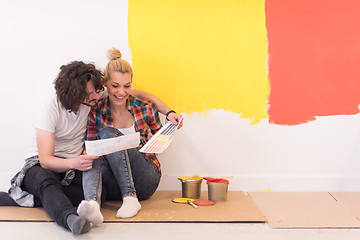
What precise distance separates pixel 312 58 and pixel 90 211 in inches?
69.6

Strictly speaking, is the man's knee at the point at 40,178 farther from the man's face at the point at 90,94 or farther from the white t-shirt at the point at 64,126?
the man's face at the point at 90,94

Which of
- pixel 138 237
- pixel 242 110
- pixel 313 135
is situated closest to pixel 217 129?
pixel 242 110

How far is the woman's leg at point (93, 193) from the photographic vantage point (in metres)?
1.97

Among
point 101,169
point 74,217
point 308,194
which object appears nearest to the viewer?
point 74,217

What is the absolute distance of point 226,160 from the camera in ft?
9.86

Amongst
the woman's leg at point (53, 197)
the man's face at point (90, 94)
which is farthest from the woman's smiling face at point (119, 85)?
the woman's leg at point (53, 197)

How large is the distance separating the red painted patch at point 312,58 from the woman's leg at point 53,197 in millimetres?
1474

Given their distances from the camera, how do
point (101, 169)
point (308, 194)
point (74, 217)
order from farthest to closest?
1. point (308, 194)
2. point (101, 169)
3. point (74, 217)

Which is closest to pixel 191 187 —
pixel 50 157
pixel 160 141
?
pixel 160 141

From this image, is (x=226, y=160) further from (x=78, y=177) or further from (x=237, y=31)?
(x=78, y=177)

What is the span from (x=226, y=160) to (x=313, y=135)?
1.94 feet

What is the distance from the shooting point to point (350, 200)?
271cm

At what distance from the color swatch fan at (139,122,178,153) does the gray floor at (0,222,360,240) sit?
37 centimetres

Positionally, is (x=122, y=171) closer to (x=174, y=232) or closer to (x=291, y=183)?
(x=174, y=232)
